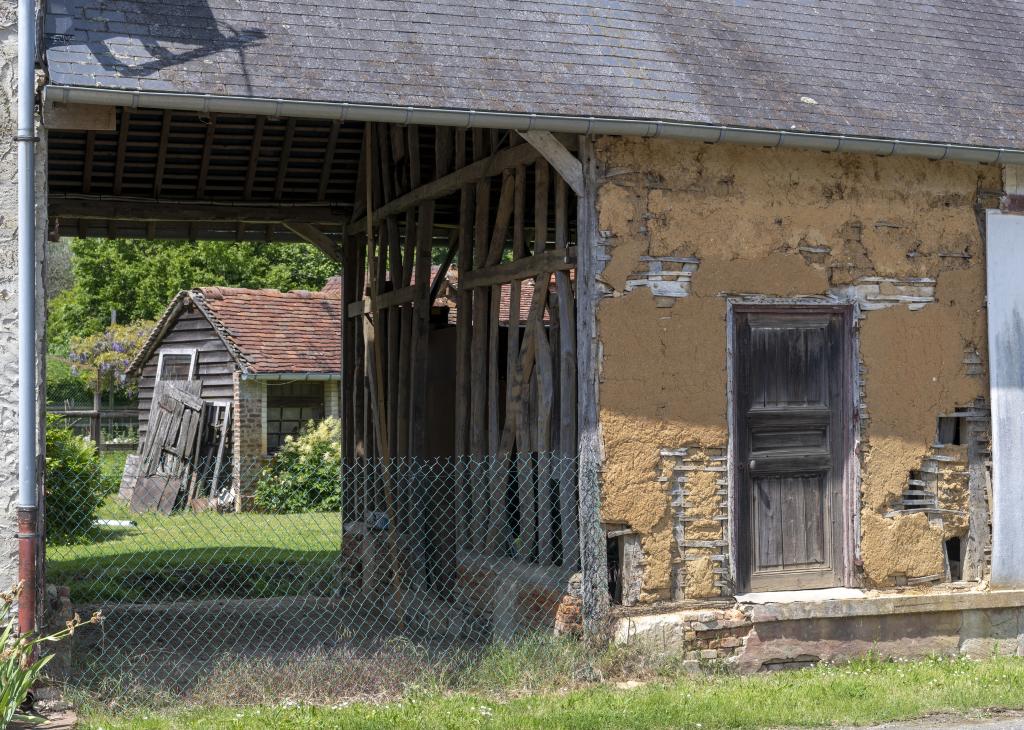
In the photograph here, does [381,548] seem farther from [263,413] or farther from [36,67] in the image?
[263,413]

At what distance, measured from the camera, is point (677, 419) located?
878 centimetres

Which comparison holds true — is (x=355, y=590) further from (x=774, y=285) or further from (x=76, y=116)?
(x=76, y=116)

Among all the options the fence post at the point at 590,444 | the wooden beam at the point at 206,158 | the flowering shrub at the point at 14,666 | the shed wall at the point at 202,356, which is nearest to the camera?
the flowering shrub at the point at 14,666

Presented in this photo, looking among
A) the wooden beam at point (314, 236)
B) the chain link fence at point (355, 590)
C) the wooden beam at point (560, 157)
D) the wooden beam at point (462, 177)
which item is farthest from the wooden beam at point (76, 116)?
the wooden beam at point (314, 236)

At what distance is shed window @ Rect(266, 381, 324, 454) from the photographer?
23.5 m

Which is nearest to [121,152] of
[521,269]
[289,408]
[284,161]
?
[284,161]

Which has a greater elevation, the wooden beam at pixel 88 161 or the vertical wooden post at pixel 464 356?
the wooden beam at pixel 88 161

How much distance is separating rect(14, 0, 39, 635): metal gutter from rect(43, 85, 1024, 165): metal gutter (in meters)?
0.22

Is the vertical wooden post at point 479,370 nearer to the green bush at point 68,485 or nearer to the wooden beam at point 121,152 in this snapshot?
the wooden beam at point 121,152

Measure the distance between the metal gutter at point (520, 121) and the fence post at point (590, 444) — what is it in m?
0.54

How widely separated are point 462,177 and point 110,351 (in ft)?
77.2

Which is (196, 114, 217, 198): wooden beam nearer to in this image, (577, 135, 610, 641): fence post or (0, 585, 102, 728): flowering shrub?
(577, 135, 610, 641): fence post

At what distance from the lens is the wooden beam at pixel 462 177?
977 centimetres

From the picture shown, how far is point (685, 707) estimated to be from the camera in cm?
755
